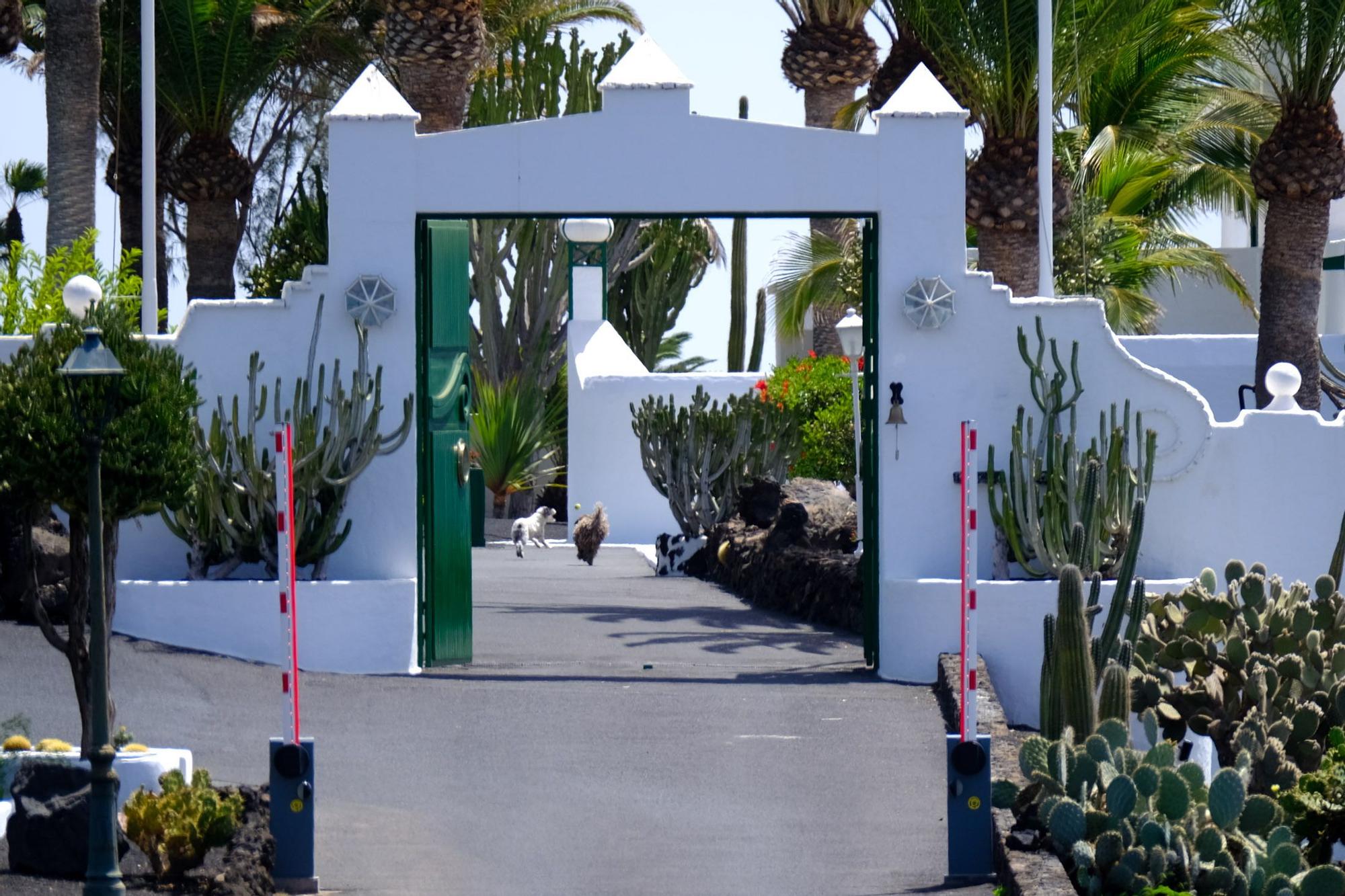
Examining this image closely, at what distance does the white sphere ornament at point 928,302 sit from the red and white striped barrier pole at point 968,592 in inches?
190

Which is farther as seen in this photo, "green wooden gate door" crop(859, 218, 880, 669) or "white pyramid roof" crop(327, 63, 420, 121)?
"green wooden gate door" crop(859, 218, 880, 669)

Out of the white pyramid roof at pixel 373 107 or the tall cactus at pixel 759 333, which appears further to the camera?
the tall cactus at pixel 759 333

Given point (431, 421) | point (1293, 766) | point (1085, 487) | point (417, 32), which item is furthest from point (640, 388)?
point (1293, 766)

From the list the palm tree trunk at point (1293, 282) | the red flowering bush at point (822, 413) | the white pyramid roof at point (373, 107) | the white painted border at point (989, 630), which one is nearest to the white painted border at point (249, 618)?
the white pyramid roof at point (373, 107)

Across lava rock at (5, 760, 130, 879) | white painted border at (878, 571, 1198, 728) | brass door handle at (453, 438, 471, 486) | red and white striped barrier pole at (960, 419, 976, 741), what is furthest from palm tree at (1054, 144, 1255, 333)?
lava rock at (5, 760, 130, 879)

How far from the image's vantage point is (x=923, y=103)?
13.0m

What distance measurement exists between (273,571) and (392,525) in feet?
2.84

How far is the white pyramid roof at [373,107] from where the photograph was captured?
12773 millimetres

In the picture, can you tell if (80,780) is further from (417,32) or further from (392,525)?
(417,32)

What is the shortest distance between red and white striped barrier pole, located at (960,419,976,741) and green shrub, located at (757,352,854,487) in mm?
14115

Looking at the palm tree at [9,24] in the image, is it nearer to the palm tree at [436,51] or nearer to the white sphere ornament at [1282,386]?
the palm tree at [436,51]

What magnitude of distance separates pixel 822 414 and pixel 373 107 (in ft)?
35.1

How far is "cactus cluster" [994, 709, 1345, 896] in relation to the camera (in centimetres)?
727

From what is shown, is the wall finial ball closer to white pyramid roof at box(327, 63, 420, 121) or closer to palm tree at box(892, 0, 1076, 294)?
palm tree at box(892, 0, 1076, 294)
